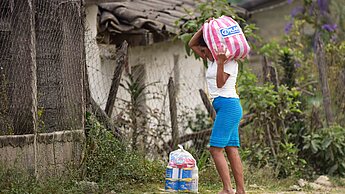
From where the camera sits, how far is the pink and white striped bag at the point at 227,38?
7.90 metres

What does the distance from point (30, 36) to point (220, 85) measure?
6.73 ft

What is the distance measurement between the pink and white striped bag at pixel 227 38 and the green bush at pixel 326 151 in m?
4.26

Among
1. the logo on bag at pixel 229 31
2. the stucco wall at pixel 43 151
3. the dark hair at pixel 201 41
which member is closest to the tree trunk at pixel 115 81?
the stucco wall at pixel 43 151

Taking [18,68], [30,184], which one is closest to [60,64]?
[18,68]

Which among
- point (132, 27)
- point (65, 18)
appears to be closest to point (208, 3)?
point (132, 27)

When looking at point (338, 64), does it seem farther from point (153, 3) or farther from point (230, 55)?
point (230, 55)

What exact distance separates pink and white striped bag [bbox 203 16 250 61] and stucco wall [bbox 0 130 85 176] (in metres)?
1.80

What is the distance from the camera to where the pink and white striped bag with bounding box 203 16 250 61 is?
7.90 m

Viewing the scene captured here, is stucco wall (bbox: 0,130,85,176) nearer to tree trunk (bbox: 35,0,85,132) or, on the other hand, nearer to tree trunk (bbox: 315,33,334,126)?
tree trunk (bbox: 35,0,85,132)

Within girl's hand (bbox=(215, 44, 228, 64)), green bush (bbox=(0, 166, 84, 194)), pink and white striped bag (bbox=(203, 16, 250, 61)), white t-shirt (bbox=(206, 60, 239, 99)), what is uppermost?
pink and white striped bag (bbox=(203, 16, 250, 61))

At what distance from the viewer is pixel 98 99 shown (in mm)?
10016

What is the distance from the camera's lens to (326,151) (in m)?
11.8

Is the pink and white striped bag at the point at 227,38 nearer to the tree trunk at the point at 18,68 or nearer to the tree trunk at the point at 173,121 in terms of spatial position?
the tree trunk at the point at 18,68

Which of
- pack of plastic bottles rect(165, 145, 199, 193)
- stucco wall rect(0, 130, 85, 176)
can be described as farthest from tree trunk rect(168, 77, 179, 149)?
stucco wall rect(0, 130, 85, 176)
